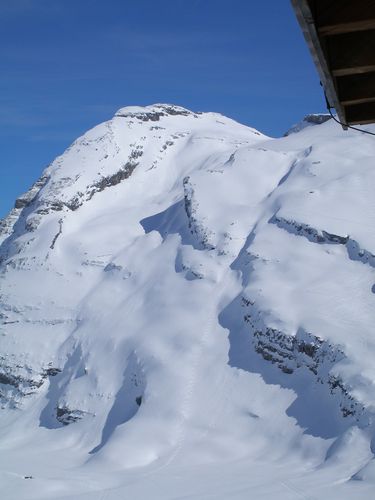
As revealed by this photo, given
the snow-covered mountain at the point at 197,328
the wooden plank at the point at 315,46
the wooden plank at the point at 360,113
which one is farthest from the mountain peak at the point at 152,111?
the wooden plank at the point at 315,46

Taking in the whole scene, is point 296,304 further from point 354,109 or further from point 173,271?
point 354,109

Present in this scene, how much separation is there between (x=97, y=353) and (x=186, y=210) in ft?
68.4

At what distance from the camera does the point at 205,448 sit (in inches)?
1613

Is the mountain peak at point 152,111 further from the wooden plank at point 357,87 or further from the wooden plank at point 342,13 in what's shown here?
the wooden plank at point 342,13

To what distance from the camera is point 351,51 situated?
11.8ft

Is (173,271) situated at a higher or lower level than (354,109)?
lower

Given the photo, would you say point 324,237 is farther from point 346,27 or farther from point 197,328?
point 346,27

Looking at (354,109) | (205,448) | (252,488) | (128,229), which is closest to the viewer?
(354,109)

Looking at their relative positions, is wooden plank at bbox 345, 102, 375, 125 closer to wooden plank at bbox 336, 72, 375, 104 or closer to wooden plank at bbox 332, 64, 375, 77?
wooden plank at bbox 336, 72, 375, 104

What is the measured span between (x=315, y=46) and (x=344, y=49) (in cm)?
36

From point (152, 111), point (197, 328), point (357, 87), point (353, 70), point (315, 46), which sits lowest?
point (197, 328)

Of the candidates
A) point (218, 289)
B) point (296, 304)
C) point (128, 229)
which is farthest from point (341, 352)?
point (128, 229)

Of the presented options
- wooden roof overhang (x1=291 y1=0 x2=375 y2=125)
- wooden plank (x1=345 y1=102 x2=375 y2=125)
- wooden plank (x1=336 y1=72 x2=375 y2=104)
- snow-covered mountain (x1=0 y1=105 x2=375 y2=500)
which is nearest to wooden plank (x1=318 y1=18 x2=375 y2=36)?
wooden roof overhang (x1=291 y1=0 x2=375 y2=125)

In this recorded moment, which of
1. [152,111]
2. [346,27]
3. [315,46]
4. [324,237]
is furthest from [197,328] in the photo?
[152,111]
